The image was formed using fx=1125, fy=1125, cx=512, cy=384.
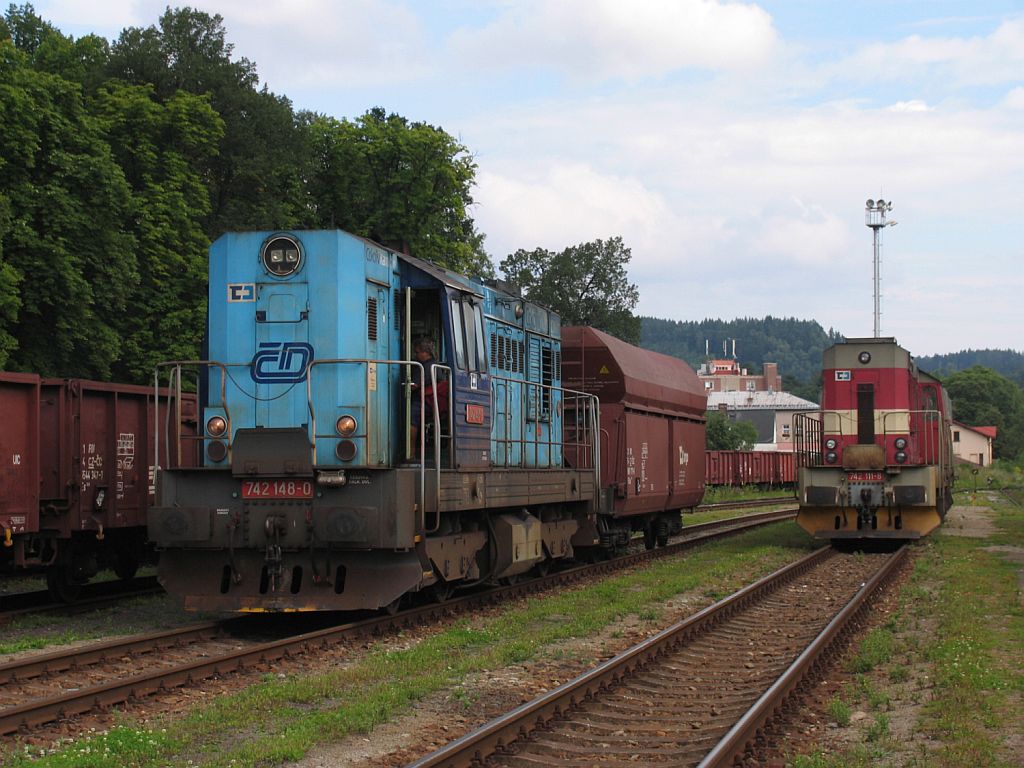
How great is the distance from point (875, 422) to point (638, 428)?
5474mm

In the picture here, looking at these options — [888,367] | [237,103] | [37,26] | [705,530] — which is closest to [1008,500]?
[705,530]

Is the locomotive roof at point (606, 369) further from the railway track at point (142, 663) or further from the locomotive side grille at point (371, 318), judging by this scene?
the locomotive side grille at point (371, 318)

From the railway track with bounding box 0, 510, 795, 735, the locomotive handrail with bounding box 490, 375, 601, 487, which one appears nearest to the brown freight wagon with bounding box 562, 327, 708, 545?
the locomotive handrail with bounding box 490, 375, 601, 487

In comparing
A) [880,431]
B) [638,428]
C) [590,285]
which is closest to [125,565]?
[638,428]

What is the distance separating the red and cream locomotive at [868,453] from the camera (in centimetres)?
2042

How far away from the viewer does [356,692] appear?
338 inches

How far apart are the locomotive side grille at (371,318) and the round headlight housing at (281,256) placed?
0.83 m

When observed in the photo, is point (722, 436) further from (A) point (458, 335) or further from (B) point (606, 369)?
(A) point (458, 335)

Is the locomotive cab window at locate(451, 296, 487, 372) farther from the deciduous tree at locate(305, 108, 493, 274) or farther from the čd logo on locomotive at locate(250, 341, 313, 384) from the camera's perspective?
the deciduous tree at locate(305, 108, 493, 274)

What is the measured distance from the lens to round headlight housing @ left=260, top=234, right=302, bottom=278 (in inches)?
456

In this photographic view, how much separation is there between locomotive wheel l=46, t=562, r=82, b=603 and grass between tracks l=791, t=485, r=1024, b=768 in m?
9.56

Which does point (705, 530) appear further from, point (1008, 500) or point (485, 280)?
point (1008, 500)

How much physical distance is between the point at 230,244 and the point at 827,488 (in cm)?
1288

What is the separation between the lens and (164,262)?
30266 mm
